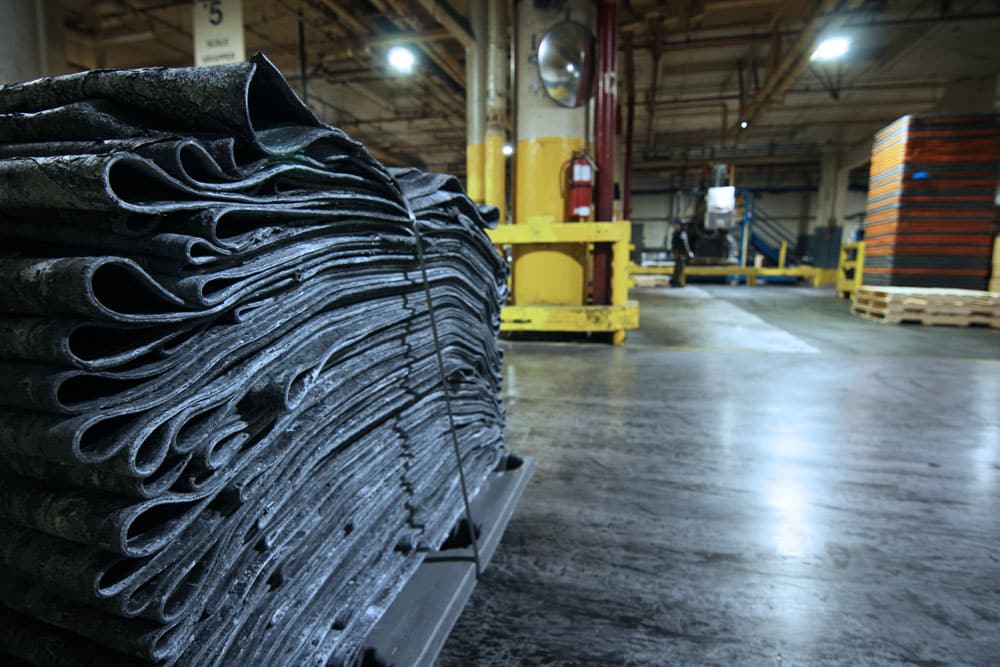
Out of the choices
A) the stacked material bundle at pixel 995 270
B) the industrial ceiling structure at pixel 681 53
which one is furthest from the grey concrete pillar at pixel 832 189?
the stacked material bundle at pixel 995 270

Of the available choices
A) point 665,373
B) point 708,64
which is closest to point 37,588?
point 665,373

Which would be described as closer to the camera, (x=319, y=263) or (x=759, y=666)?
(x=319, y=263)

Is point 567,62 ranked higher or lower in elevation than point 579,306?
higher

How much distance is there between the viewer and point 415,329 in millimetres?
1356

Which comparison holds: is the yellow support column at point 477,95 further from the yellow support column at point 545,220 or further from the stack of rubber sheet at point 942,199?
the stack of rubber sheet at point 942,199

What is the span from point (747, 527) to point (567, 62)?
485 cm

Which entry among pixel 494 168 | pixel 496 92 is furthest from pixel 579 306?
pixel 496 92

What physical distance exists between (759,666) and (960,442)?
238 centimetres

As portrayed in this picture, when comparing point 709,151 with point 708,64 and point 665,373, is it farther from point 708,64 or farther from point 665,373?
point 665,373

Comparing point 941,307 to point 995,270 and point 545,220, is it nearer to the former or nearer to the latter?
point 995,270

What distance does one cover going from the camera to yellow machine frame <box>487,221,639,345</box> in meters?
5.23

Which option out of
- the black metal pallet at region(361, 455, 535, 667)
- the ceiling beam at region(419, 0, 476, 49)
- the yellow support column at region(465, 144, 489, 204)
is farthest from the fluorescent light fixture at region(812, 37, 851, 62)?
the black metal pallet at region(361, 455, 535, 667)

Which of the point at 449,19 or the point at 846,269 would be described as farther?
the point at 846,269

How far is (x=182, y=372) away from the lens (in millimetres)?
711
